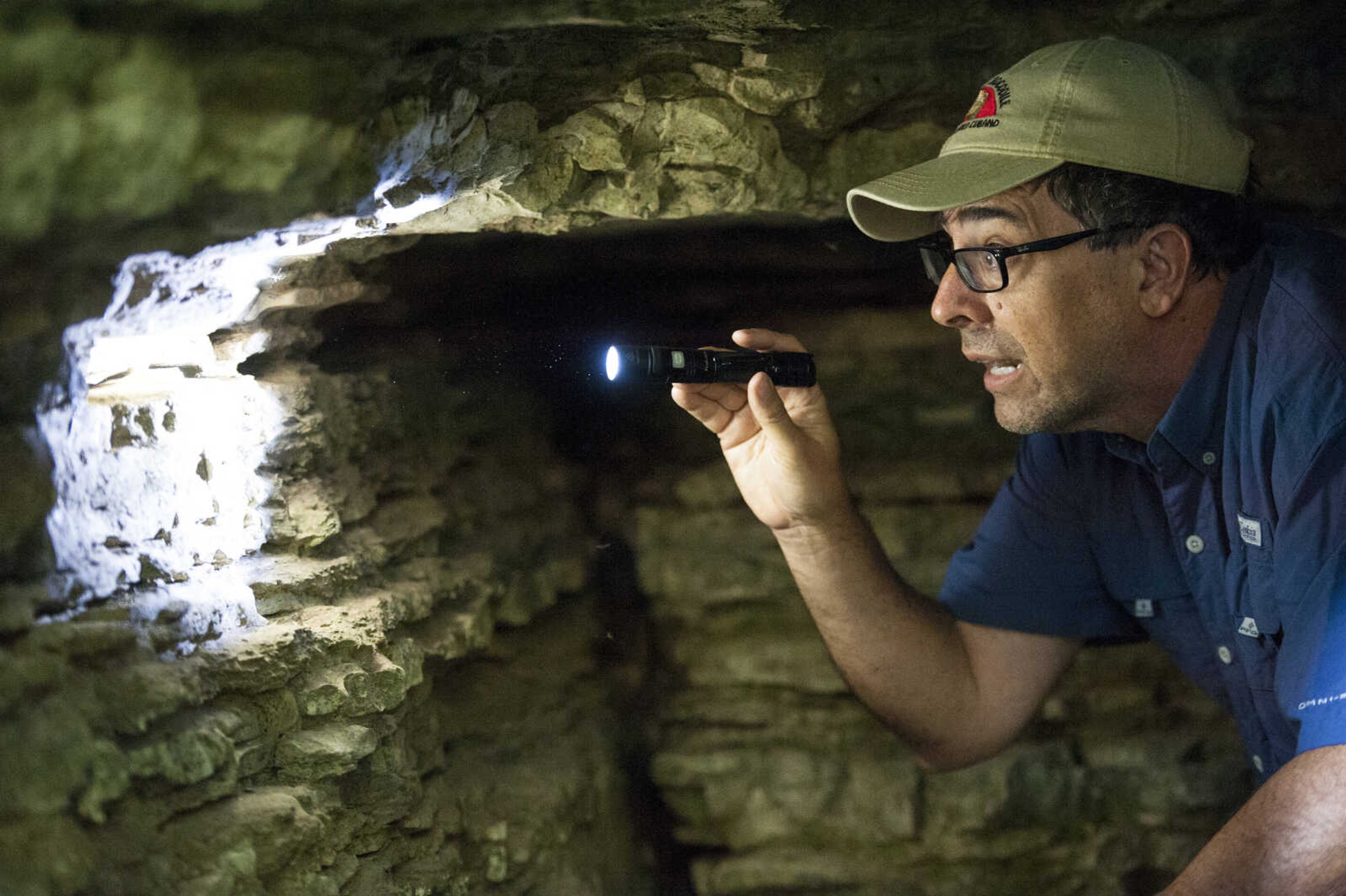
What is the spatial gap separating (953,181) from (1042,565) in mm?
710

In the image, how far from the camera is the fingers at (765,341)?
184 cm

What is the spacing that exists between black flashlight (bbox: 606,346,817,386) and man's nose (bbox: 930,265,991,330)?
0.81 ft

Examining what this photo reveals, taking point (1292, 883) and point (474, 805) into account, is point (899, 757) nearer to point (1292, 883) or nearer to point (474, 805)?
point (474, 805)

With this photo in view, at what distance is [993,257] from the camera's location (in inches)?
65.4

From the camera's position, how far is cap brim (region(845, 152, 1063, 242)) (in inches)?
63.2

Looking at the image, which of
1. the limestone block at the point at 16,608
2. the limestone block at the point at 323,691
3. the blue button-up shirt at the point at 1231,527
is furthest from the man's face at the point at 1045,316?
the limestone block at the point at 16,608

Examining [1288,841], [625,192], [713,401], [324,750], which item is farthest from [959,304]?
[324,750]

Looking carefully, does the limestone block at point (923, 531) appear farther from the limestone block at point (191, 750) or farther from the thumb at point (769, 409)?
the limestone block at point (191, 750)

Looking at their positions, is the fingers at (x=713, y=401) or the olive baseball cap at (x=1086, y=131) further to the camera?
the fingers at (x=713, y=401)

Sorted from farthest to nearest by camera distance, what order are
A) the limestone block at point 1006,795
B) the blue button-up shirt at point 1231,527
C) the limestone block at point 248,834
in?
1. the limestone block at point 1006,795
2. the blue button-up shirt at point 1231,527
3. the limestone block at point 248,834

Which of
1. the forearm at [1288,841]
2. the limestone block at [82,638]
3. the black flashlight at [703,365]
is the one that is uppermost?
the black flashlight at [703,365]

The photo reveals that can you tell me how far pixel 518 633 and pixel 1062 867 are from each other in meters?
1.31

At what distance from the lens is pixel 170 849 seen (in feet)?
4.47

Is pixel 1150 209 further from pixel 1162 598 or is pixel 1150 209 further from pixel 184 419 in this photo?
pixel 184 419
